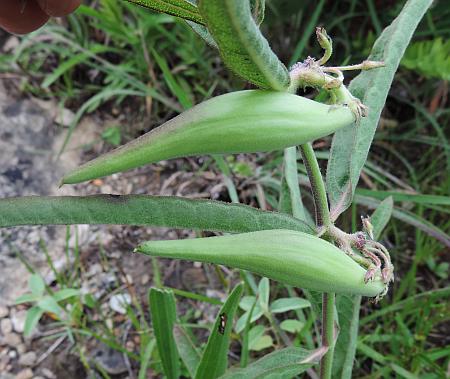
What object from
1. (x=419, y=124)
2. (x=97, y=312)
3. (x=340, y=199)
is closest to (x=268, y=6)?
(x=419, y=124)

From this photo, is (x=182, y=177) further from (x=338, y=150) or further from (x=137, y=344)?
(x=338, y=150)

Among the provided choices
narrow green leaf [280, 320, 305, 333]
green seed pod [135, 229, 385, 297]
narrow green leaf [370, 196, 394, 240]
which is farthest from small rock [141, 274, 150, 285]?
green seed pod [135, 229, 385, 297]

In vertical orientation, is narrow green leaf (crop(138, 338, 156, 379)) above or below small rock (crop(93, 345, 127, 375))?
above

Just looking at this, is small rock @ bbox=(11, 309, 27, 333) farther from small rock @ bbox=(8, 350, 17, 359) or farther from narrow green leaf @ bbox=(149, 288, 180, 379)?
narrow green leaf @ bbox=(149, 288, 180, 379)

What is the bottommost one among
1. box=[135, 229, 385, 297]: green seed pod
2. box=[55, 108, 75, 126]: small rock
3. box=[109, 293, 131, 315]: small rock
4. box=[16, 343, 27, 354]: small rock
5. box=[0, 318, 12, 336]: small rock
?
box=[16, 343, 27, 354]: small rock

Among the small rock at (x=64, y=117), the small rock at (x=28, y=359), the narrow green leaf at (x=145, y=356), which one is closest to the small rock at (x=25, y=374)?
the small rock at (x=28, y=359)

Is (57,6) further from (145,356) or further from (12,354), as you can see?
(12,354)

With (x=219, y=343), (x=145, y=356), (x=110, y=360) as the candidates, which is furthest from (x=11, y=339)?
(x=219, y=343)
